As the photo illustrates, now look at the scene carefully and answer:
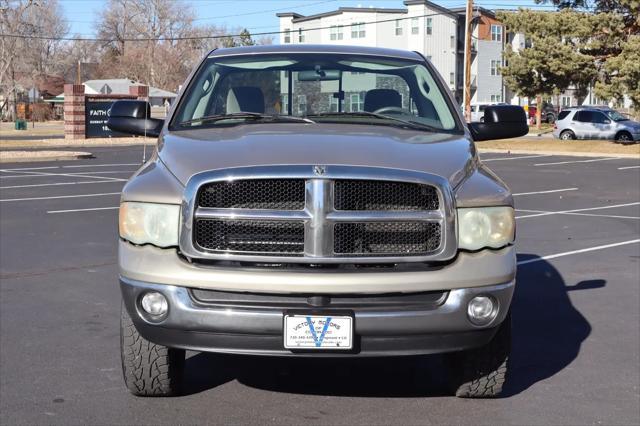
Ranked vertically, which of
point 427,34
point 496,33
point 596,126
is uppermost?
point 496,33

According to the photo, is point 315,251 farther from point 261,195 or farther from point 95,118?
point 95,118

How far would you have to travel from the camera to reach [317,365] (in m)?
5.90

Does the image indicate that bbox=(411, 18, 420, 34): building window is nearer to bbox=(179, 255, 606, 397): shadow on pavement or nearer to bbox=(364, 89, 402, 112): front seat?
bbox=(179, 255, 606, 397): shadow on pavement

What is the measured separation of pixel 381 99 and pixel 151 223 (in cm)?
208

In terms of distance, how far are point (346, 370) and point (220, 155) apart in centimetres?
183

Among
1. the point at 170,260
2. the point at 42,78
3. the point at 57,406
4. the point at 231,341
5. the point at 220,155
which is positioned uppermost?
the point at 42,78

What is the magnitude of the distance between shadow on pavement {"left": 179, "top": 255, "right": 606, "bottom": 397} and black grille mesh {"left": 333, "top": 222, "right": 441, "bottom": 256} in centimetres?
121

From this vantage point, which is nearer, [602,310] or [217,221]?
[217,221]

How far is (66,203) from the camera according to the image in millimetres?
15797

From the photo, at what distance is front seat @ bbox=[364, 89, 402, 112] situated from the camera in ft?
19.7

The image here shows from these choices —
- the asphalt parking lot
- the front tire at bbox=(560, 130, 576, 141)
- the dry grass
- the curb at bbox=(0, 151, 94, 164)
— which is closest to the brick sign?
the curb at bbox=(0, 151, 94, 164)

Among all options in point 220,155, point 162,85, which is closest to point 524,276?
point 220,155

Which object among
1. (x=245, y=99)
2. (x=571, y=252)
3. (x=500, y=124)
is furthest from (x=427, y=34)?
(x=245, y=99)

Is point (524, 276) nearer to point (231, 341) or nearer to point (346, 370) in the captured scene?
point (346, 370)
